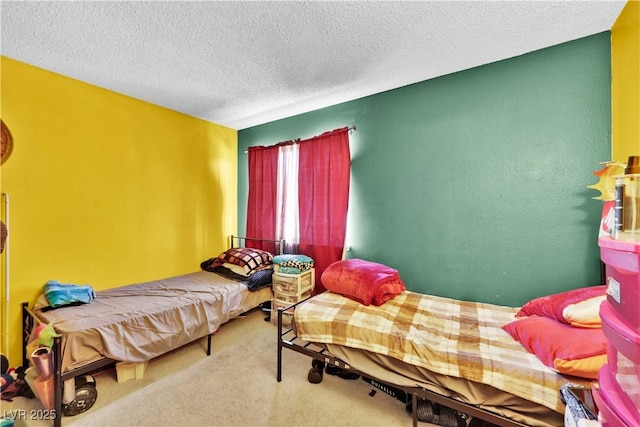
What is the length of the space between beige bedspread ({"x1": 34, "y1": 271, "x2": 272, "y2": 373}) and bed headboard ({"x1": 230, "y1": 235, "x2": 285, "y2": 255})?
720 millimetres

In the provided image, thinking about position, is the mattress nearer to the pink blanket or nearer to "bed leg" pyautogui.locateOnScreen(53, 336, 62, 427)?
the pink blanket

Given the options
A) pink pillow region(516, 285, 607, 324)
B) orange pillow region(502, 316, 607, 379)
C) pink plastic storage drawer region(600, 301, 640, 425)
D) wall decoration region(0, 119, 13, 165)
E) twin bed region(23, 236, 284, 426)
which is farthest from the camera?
twin bed region(23, 236, 284, 426)

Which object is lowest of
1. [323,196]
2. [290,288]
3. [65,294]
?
[290,288]

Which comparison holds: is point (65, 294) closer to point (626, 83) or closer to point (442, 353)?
point (442, 353)

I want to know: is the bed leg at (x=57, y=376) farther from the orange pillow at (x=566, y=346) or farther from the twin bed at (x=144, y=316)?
the orange pillow at (x=566, y=346)

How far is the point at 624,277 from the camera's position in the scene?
32.2 inches

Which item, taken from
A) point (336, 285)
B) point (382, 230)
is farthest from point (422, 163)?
point (336, 285)

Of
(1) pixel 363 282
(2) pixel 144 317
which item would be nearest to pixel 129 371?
(2) pixel 144 317

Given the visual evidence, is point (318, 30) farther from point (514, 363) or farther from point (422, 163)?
point (514, 363)

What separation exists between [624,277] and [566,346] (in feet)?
2.13

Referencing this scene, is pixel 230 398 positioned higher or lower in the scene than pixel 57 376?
lower

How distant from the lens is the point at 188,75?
2.42 m

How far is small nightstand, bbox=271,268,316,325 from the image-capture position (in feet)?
9.55

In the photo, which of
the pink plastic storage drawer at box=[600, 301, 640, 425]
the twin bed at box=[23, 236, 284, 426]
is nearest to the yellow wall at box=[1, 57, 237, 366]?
the twin bed at box=[23, 236, 284, 426]
